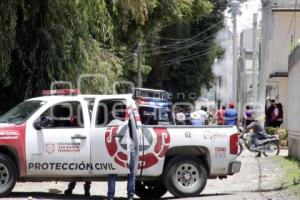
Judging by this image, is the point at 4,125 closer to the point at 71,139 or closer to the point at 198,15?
the point at 71,139

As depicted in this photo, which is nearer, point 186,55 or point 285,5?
point 285,5

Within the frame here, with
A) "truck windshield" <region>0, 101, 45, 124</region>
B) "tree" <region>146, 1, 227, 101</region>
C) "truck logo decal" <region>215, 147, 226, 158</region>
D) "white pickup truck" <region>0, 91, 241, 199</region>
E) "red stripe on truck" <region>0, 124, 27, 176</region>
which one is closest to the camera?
"red stripe on truck" <region>0, 124, 27, 176</region>

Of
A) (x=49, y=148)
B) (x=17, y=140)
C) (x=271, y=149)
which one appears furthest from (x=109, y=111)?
(x=271, y=149)

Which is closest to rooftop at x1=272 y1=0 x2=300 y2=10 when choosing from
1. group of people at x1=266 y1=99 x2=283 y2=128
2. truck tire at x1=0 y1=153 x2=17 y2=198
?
group of people at x1=266 y1=99 x2=283 y2=128

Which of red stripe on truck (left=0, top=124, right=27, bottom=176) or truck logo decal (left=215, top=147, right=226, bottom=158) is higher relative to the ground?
red stripe on truck (left=0, top=124, right=27, bottom=176)

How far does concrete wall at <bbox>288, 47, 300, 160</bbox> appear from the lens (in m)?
17.6

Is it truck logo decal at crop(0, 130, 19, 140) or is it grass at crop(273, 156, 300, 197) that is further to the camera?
grass at crop(273, 156, 300, 197)

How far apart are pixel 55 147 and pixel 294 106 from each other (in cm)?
877

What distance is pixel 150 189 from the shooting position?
44.0ft

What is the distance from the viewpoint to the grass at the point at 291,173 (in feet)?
41.5

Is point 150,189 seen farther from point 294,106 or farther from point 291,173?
point 294,106

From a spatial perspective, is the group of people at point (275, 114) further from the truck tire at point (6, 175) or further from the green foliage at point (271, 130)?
the truck tire at point (6, 175)

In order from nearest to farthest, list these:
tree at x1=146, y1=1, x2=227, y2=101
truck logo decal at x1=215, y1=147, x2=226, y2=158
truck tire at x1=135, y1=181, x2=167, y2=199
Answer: truck logo decal at x1=215, y1=147, x2=226, y2=158 < truck tire at x1=135, y1=181, x2=167, y2=199 < tree at x1=146, y1=1, x2=227, y2=101

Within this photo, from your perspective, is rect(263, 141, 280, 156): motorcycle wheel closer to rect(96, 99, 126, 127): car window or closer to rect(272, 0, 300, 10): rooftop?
rect(96, 99, 126, 127): car window
